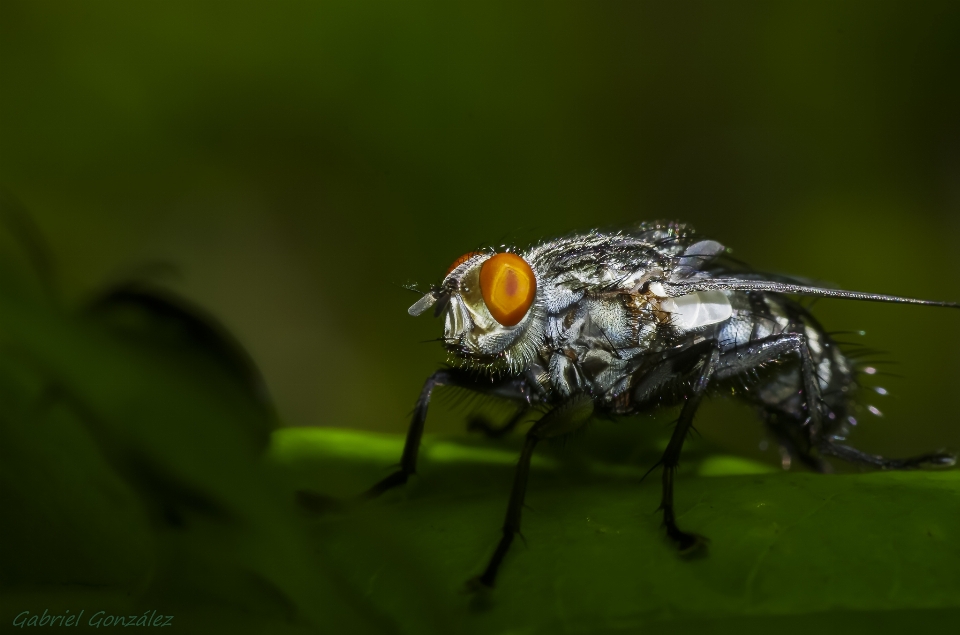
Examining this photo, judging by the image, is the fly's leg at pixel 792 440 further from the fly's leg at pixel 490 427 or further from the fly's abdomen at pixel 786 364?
the fly's leg at pixel 490 427

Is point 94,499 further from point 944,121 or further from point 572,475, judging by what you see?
point 944,121

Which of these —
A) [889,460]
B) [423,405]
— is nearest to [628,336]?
[423,405]

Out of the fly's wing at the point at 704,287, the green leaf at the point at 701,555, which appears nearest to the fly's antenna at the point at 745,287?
the fly's wing at the point at 704,287

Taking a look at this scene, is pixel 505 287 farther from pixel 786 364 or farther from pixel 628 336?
pixel 786 364

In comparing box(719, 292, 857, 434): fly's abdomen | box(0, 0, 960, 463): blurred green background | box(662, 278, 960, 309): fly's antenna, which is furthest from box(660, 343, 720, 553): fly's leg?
box(0, 0, 960, 463): blurred green background

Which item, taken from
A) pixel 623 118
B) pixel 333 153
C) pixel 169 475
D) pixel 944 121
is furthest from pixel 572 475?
pixel 944 121
